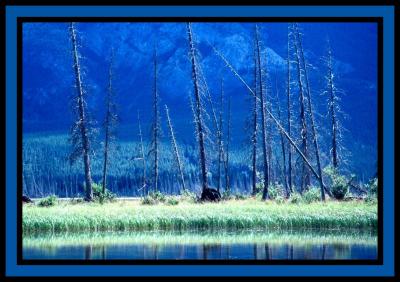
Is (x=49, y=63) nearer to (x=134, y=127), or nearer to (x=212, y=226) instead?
(x=134, y=127)

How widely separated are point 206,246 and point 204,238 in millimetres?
1688

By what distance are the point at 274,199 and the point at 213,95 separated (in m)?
65.2

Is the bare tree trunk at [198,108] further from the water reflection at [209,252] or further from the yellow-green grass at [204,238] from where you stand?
the water reflection at [209,252]

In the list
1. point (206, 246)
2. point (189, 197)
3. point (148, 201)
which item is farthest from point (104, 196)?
point (206, 246)

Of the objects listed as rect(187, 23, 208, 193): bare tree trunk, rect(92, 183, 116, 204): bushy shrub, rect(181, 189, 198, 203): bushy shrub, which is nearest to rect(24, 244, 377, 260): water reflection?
rect(181, 189, 198, 203): bushy shrub

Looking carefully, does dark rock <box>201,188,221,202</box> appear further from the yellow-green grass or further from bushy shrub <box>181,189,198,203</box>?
the yellow-green grass

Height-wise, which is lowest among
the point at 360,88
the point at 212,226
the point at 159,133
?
the point at 212,226

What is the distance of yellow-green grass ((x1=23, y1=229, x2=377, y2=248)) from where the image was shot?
2002 centimetres

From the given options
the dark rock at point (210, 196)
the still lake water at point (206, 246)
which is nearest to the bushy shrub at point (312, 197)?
the dark rock at point (210, 196)

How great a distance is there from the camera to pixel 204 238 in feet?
68.8

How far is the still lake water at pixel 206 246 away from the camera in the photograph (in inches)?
692

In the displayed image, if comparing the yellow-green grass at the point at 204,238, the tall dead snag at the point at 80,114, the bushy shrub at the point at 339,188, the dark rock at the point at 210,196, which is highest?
the tall dead snag at the point at 80,114

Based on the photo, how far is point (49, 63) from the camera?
98.2 metres
